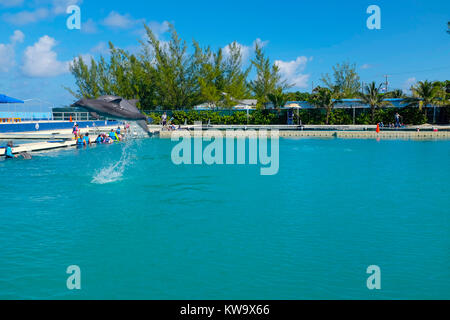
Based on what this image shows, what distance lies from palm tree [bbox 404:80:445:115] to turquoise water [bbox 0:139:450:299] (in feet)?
68.3

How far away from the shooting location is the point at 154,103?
4784 centimetres

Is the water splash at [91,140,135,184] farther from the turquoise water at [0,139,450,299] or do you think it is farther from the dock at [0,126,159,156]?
the dock at [0,126,159,156]

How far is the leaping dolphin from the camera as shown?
28.8ft

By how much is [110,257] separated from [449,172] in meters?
13.7

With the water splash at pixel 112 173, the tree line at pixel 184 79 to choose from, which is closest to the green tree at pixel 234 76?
the tree line at pixel 184 79

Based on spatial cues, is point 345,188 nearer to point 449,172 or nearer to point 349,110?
point 449,172

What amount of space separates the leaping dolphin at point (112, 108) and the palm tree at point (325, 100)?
91.3 ft

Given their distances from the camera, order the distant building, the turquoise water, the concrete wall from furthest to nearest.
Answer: the distant building, the concrete wall, the turquoise water

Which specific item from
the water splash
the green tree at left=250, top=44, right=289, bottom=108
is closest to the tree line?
the green tree at left=250, top=44, right=289, bottom=108

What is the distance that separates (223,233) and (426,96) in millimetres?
31739

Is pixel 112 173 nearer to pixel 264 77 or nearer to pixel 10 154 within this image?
pixel 10 154

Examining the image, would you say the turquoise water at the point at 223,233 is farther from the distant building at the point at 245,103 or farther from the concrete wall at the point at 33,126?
the distant building at the point at 245,103

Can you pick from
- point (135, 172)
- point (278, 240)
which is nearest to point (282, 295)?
point (278, 240)

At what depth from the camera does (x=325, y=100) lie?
116 ft
